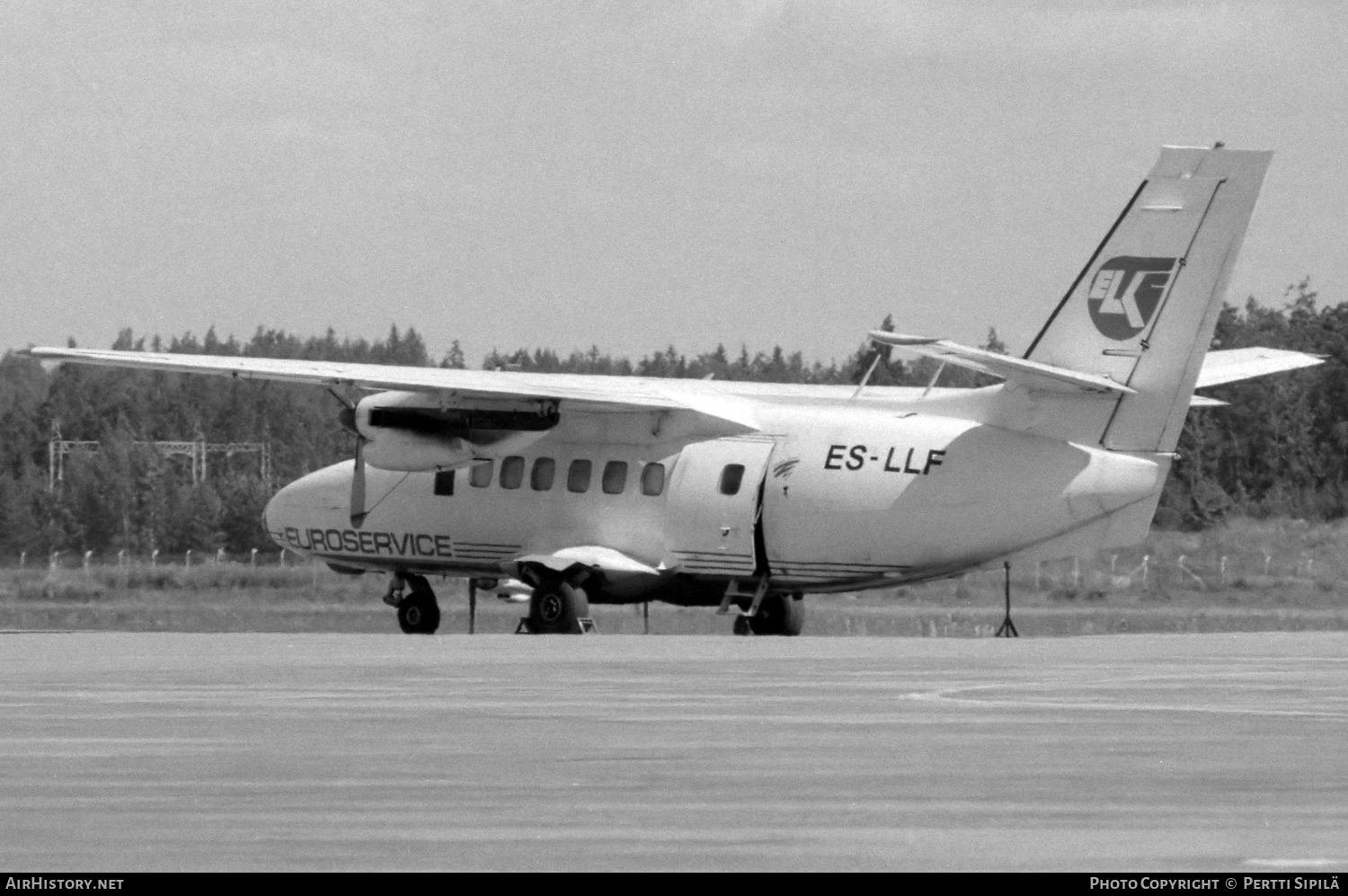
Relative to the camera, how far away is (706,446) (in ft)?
118

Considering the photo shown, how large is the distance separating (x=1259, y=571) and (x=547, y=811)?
51.5 m

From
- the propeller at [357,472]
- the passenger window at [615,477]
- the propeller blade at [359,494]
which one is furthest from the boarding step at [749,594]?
the propeller blade at [359,494]

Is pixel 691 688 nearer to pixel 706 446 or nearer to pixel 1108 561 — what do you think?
pixel 706 446

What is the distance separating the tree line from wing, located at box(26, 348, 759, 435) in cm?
796

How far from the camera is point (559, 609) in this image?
118 ft

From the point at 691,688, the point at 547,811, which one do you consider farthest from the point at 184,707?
the point at 547,811

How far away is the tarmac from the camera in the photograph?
11.0 meters

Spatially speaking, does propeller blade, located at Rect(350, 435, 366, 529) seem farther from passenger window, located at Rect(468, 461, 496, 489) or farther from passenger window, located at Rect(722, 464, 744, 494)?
passenger window, located at Rect(722, 464, 744, 494)

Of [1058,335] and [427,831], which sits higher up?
[1058,335]

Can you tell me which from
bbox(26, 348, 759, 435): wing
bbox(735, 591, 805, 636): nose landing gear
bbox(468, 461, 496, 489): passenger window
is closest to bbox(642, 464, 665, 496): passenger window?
bbox(26, 348, 759, 435): wing

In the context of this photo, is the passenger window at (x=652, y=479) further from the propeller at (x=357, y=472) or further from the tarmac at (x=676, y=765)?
the tarmac at (x=676, y=765)

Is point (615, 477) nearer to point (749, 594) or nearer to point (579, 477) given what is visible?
point (579, 477)

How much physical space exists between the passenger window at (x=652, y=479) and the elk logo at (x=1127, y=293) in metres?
6.92
